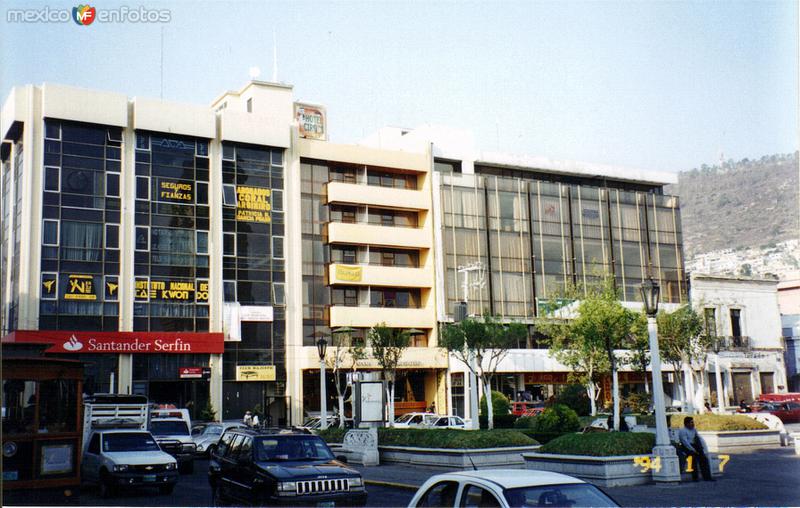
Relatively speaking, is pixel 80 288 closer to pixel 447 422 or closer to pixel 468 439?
pixel 447 422

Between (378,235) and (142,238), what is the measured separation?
16.1m

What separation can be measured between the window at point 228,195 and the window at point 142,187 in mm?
4763

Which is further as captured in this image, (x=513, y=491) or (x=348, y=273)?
(x=348, y=273)

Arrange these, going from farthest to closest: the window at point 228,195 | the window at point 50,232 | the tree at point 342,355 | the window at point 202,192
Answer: the window at point 228,195 < the window at point 202,192 < the tree at point 342,355 < the window at point 50,232

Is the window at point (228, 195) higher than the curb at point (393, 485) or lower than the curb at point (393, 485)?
higher

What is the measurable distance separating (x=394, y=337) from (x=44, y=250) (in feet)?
67.1

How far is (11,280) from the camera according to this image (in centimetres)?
4759

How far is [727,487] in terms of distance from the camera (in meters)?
18.2

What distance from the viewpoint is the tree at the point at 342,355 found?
50438 mm

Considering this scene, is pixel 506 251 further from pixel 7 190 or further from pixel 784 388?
pixel 7 190

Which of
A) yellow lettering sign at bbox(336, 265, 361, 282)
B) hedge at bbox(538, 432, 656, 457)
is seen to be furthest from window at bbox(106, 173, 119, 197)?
hedge at bbox(538, 432, 656, 457)

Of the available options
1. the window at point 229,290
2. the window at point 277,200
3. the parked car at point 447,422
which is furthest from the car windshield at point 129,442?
the window at point 277,200

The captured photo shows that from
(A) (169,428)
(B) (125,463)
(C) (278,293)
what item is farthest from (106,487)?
(C) (278,293)

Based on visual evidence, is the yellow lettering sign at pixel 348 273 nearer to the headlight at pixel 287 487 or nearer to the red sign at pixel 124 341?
the red sign at pixel 124 341
